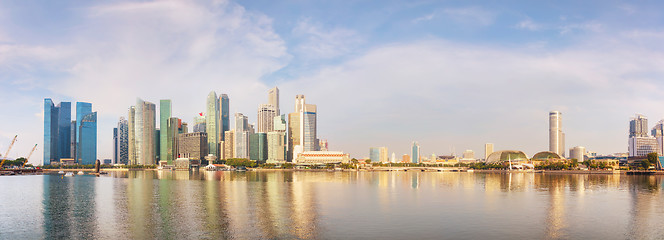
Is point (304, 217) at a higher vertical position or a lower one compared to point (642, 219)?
higher

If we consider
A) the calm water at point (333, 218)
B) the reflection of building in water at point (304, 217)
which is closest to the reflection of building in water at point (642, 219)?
the calm water at point (333, 218)

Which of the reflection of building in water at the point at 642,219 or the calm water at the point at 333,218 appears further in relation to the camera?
the reflection of building in water at the point at 642,219

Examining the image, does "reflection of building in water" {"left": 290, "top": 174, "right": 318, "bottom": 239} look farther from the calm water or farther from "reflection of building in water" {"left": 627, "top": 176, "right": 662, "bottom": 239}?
"reflection of building in water" {"left": 627, "top": 176, "right": 662, "bottom": 239}

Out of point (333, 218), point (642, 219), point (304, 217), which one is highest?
point (304, 217)

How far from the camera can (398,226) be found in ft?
198

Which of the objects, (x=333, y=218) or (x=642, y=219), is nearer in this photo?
(x=642, y=219)

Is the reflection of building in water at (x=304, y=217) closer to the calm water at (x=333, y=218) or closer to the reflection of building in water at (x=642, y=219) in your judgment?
the calm water at (x=333, y=218)

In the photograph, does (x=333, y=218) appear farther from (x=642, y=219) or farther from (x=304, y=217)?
(x=642, y=219)

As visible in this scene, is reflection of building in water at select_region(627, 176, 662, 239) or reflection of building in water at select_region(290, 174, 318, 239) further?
reflection of building in water at select_region(627, 176, 662, 239)

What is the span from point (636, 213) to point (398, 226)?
4353cm

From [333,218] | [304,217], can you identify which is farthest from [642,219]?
[304,217]

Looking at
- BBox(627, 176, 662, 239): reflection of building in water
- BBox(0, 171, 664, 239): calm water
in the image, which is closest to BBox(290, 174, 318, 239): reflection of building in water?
BBox(0, 171, 664, 239): calm water

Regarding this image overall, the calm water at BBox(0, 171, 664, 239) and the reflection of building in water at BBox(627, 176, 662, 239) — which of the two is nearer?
the calm water at BBox(0, 171, 664, 239)

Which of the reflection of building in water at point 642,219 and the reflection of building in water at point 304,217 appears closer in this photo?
the reflection of building in water at point 304,217
